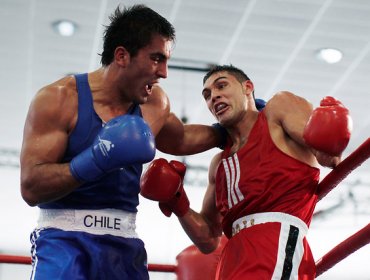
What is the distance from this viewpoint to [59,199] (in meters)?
1.73

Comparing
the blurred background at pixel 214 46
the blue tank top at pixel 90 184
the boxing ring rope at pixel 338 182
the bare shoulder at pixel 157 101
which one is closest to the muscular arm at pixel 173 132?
the bare shoulder at pixel 157 101

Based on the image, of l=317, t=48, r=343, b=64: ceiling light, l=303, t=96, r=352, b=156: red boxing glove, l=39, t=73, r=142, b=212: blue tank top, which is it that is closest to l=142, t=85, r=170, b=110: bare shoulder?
l=39, t=73, r=142, b=212: blue tank top

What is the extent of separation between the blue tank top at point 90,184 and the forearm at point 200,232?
0.37 m

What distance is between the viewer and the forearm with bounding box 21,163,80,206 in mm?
1615

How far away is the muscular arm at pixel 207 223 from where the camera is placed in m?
2.13

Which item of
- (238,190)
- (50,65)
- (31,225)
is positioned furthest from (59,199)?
(31,225)

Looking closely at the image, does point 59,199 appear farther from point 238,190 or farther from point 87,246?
point 238,190

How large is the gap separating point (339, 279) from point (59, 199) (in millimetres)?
8117

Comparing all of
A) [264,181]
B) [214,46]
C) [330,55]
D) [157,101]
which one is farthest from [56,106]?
[330,55]

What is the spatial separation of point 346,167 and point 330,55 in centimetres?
354

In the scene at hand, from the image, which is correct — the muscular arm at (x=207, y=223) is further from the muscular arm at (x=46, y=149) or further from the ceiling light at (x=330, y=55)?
the ceiling light at (x=330, y=55)

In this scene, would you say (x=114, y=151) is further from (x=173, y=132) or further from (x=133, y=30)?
(x=173, y=132)

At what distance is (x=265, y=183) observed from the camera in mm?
1901

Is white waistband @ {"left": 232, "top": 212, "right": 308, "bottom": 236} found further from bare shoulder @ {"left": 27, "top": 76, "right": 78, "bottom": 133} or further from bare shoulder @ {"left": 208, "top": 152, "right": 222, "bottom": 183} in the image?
bare shoulder @ {"left": 27, "top": 76, "right": 78, "bottom": 133}
